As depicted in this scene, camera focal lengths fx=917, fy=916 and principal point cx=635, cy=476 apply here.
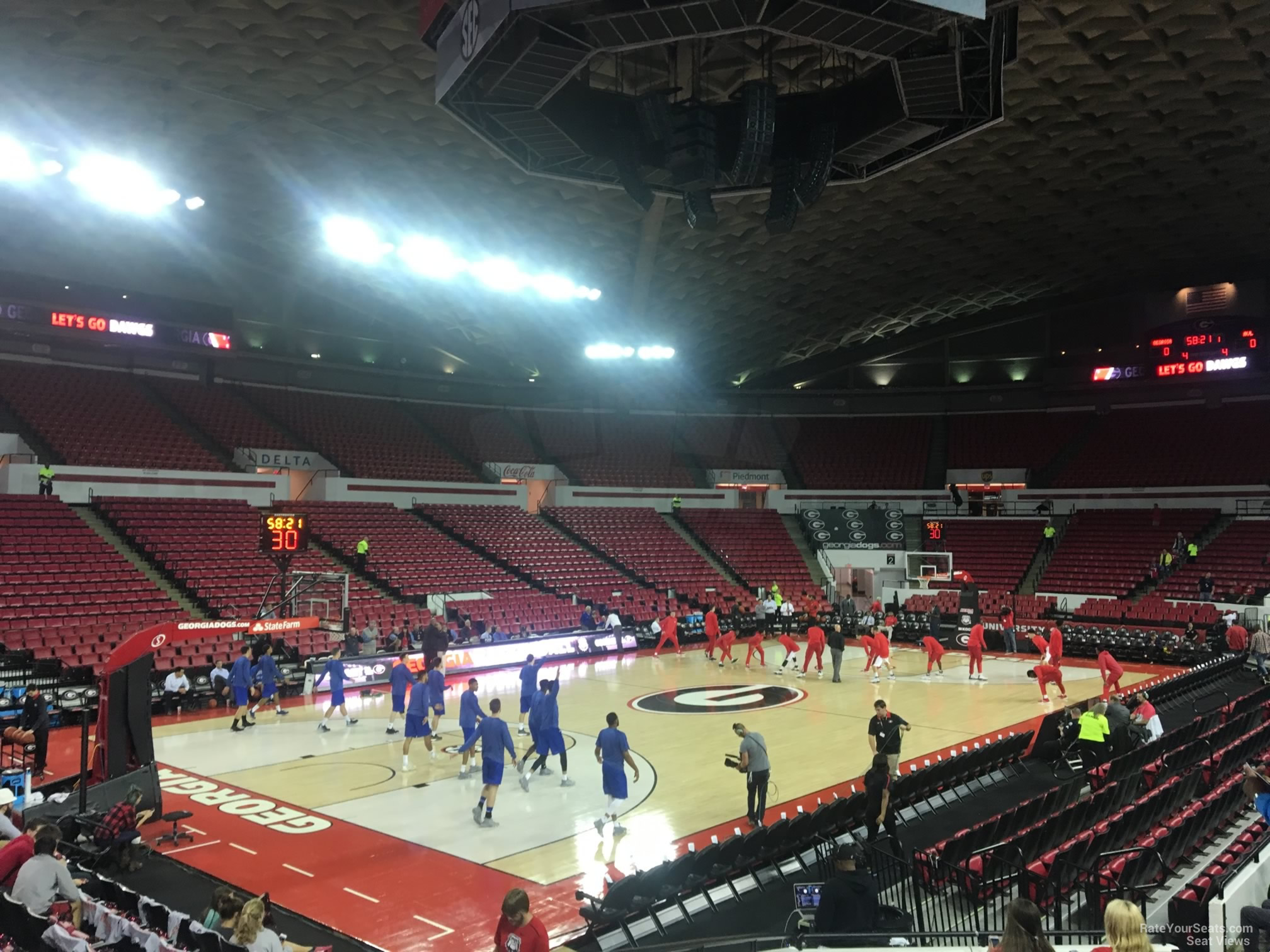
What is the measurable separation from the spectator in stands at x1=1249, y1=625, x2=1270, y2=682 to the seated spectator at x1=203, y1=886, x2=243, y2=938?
21455 millimetres

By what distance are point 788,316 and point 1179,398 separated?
18563mm

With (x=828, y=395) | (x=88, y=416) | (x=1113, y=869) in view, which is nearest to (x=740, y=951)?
(x=1113, y=869)

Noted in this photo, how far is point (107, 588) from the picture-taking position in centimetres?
2086

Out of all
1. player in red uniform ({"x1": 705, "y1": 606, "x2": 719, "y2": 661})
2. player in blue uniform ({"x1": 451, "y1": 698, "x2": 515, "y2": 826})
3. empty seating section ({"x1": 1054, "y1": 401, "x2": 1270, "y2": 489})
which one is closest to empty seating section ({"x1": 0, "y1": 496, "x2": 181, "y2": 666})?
player in blue uniform ({"x1": 451, "y1": 698, "x2": 515, "y2": 826})

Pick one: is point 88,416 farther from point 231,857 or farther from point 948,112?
point 948,112

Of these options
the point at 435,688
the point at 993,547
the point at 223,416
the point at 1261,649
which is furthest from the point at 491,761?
the point at 993,547

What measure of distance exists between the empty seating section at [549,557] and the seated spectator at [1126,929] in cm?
2511

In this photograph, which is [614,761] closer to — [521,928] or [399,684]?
[521,928]

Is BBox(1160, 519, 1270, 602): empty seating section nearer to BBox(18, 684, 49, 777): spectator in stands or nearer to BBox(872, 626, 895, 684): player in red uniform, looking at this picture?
BBox(872, 626, 895, 684): player in red uniform

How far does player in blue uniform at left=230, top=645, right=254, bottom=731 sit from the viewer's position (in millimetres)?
16188

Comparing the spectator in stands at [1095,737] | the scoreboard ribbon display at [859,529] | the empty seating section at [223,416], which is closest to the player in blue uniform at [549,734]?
the spectator in stands at [1095,737]

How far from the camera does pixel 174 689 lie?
17766mm

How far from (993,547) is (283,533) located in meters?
28.0

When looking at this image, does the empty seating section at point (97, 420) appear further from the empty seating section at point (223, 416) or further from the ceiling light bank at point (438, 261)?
the ceiling light bank at point (438, 261)
